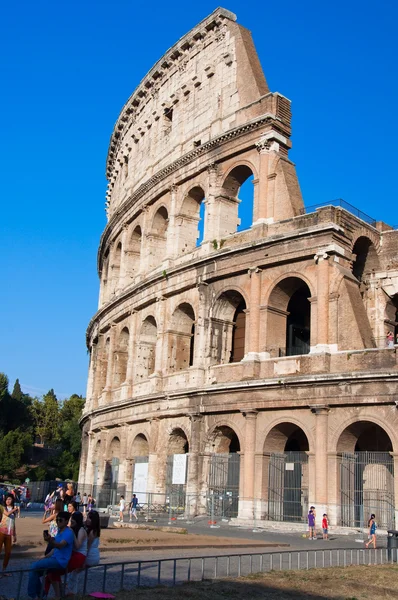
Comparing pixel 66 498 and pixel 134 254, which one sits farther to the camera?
pixel 134 254

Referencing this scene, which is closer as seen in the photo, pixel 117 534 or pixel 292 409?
pixel 117 534

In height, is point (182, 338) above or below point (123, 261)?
below

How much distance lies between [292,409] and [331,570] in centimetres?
981

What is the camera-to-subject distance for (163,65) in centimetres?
3194

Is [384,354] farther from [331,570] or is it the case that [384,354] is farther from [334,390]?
[331,570]

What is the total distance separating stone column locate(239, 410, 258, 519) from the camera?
21.5 meters


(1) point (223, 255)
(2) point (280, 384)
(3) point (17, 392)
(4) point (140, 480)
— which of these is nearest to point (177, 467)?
(4) point (140, 480)

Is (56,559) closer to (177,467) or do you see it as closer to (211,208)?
(177,467)

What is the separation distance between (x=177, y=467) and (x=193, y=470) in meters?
0.69

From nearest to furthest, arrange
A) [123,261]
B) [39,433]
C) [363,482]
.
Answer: [363,482] < [123,261] < [39,433]

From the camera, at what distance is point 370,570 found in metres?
11.9

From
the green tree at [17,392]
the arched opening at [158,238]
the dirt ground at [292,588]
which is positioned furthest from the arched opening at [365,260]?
the green tree at [17,392]

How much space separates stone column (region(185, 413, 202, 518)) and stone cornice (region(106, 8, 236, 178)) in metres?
15.9

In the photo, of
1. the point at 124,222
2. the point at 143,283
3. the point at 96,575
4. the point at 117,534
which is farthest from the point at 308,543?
the point at 124,222
